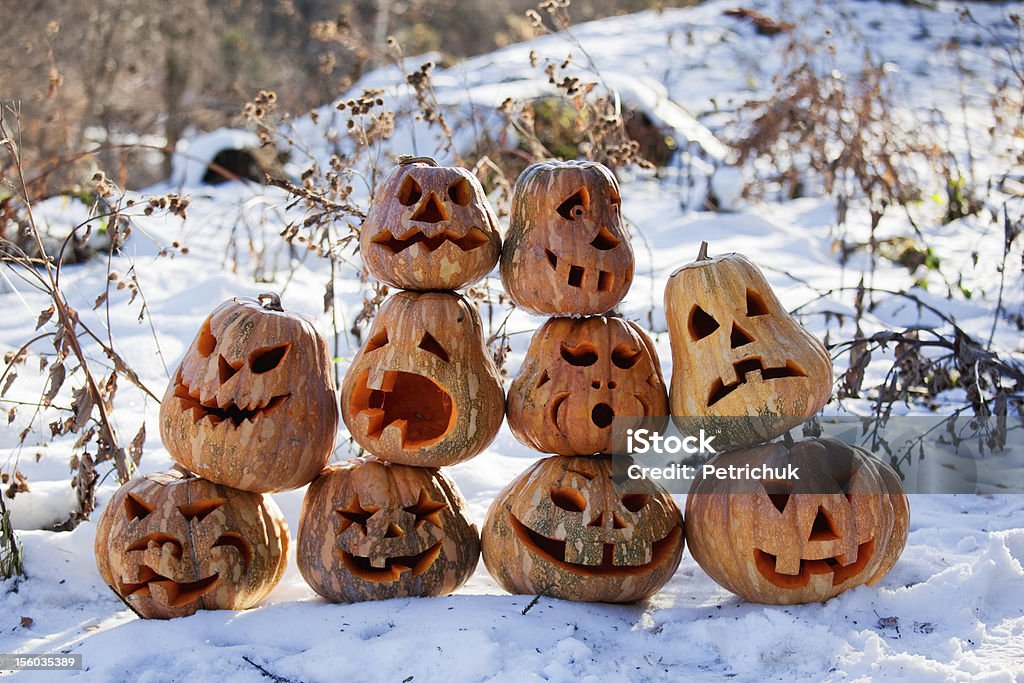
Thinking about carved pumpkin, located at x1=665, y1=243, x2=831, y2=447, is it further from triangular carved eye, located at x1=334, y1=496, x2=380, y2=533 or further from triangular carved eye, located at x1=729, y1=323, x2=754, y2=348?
triangular carved eye, located at x1=334, y1=496, x2=380, y2=533

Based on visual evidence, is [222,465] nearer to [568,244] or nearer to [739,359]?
[568,244]

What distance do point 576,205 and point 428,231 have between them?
16.9 inches

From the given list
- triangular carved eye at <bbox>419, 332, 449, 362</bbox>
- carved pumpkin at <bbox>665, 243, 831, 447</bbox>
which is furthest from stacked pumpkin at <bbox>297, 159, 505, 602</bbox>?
carved pumpkin at <bbox>665, 243, 831, 447</bbox>

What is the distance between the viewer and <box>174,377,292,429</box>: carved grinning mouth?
8.92 feet

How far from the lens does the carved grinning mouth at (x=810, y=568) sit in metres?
2.66

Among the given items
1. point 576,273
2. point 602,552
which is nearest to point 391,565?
point 602,552

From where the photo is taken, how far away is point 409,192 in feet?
9.18

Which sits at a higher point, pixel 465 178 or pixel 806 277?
pixel 465 178

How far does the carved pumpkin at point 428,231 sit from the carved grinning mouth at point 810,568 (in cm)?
114

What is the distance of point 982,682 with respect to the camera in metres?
2.18

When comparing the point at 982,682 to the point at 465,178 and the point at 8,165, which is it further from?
the point at 8,165

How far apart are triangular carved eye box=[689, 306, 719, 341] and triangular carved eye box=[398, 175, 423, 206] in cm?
85

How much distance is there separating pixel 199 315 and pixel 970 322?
4091 millimetres

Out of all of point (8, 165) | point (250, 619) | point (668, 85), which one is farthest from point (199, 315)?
point (668, 85)
